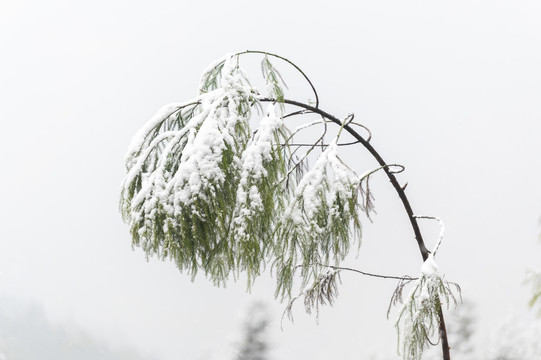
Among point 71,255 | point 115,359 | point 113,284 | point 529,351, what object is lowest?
point 529,351

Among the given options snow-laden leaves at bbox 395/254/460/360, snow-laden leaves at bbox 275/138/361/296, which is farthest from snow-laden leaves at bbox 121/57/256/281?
snow-laden leaves at bbox 395/254/460/360

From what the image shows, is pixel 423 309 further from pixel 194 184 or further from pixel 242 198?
pixel 194 184

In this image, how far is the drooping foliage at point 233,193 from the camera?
1361 mm

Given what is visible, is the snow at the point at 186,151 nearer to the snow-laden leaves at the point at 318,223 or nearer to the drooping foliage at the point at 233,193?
the drooping foliage at the point at 233,193

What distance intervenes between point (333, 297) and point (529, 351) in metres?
12.8

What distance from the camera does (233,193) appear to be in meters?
1.41

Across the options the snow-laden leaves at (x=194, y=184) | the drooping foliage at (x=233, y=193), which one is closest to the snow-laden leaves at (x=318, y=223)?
the drooping foliage at (x=233, y=193)

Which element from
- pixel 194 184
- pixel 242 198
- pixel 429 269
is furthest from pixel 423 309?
pixel 194 184

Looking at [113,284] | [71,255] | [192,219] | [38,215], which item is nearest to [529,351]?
[192,219]

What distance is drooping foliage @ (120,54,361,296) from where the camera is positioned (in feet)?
4.47

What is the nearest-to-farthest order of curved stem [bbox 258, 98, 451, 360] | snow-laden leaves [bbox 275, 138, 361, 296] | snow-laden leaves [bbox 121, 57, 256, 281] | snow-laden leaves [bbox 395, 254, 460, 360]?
snow-laden leaves [bbox 121, 57, 256, 281] < snow-laden leaves [bbox 275, 138, 361, 296] < snow-laden leaves [bbox 395, 254, 460, 360] < curved stem [bbox 258, 98, 451, 360]

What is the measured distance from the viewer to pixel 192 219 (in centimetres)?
134

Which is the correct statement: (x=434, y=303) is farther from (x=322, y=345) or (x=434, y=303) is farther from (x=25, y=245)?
(x=25, y=245)

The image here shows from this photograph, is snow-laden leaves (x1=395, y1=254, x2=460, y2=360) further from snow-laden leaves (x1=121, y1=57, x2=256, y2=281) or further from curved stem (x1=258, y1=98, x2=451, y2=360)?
snow-laden leaves (x1=121, y1=57, x2=256, y2=281)
